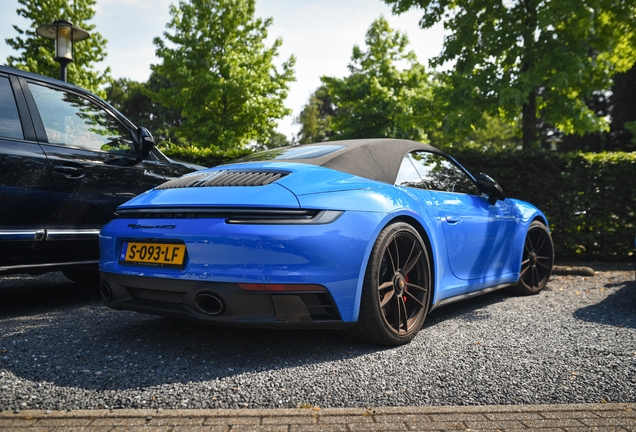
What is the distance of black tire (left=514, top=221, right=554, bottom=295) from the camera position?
17.7 feet

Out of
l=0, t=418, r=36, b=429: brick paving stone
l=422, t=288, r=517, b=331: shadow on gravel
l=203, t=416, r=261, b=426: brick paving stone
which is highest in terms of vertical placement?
l=203, t=416, r=261, b=426: brick paving stone

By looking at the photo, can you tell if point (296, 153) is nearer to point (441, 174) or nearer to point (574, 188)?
point (441, 174)

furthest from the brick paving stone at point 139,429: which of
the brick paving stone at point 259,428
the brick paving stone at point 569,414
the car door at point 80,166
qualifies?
the car door at point 80,166

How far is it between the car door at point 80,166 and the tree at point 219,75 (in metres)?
14.9

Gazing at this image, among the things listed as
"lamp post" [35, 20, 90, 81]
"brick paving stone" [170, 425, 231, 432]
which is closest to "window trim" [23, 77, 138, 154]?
"brick paving stone" [170, 425, 231, 432]

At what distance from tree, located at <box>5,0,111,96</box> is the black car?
15.5 m

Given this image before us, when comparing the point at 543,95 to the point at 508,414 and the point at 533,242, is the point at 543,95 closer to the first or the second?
the point at 533,242

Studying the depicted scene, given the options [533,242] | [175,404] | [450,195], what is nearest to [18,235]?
[175,404]

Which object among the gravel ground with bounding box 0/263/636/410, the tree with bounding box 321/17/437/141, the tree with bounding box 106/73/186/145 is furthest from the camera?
the tree with bounding box 106/73/186/145

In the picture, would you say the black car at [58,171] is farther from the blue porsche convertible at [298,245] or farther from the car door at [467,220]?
the car door at [467,220]

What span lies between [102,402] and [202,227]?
963 millimetres

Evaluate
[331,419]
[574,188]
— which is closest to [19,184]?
[331,419]

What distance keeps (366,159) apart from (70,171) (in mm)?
2307

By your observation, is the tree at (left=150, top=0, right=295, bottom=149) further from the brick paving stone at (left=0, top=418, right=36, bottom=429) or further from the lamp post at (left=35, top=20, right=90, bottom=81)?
the brick paving stone at (left=0, top=418, right=36, bottom=429)
